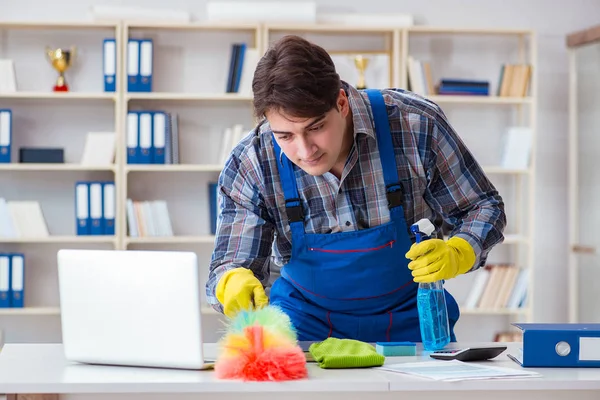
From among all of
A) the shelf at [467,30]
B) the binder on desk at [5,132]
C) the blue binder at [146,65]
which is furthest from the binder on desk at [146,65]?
the shelf at [467,30]

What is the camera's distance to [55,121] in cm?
455

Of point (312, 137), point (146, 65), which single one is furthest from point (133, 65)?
point (312, 137)

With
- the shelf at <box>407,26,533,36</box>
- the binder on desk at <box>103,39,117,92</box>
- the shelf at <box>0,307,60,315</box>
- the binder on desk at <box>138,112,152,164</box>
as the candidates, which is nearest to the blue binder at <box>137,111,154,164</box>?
the binder on desk at <box>138,112,152,164</box>

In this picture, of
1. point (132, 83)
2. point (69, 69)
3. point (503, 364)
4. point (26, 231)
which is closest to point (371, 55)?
point (132, 83)

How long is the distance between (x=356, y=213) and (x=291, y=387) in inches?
27.5

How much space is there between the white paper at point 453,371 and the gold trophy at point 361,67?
2.90 meters

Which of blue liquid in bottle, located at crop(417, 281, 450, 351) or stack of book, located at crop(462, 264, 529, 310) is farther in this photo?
stack of book, located at crop(462, 264, 529, 310)

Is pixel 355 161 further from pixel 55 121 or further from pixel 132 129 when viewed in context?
pixel 55 121

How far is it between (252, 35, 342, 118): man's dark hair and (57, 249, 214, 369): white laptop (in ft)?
1.31

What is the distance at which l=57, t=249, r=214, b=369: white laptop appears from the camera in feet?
5.01

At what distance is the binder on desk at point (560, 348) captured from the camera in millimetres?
1640

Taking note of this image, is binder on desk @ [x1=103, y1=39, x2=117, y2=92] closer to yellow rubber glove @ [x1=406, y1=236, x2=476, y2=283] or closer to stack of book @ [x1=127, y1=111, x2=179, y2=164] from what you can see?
stack of book @ [x1=127, y1=111, x2=179, y2=164]

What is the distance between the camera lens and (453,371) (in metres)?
1.55

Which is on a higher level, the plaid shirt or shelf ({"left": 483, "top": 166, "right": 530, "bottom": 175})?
shelf ({"left": 483, "top": 166, "right": 530, "bottom": 175})
